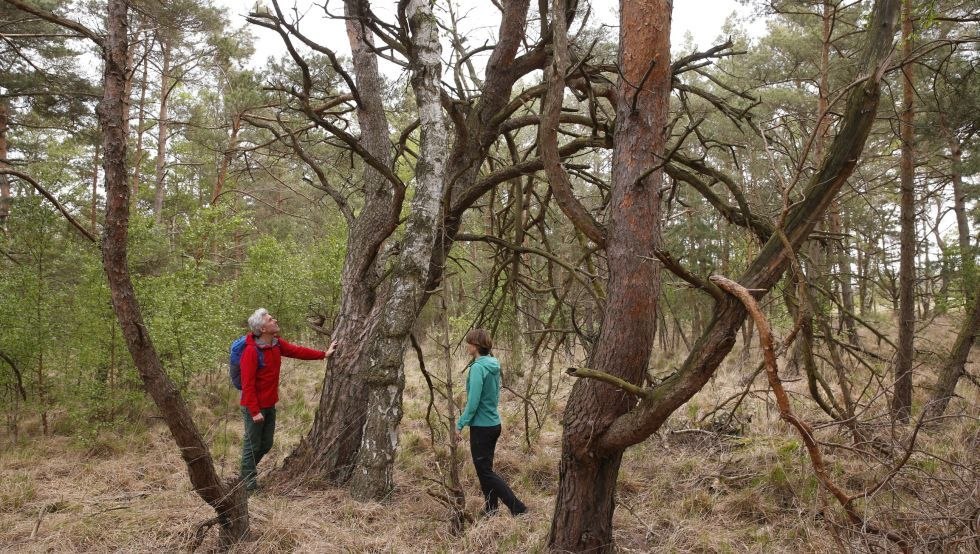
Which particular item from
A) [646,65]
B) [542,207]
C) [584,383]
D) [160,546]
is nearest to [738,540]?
[584,383]

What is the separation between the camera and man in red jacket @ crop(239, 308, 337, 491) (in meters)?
4.75

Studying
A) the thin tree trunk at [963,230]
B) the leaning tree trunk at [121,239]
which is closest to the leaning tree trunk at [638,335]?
the leaning tree trunk at [121,239]

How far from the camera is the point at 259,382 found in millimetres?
4969

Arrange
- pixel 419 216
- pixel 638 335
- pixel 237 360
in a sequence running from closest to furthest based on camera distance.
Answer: pixel 638 335
pixel 419 216
pixel 237 360

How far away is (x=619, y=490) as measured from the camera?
16.7 feet

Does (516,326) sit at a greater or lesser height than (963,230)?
lesser

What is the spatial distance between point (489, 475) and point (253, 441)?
222cm

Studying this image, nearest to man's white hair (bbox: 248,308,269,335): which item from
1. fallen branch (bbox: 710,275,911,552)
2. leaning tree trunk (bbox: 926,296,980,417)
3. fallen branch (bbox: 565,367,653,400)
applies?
fallen branch (bbox: 565,367,653,400)

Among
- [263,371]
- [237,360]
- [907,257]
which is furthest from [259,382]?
[907,257]

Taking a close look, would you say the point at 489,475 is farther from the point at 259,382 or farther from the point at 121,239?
the point at 121,239

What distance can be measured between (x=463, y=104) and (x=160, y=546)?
402 cm

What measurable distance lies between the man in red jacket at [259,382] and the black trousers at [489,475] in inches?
66.3

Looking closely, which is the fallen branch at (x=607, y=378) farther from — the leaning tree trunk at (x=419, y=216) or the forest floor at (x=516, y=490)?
the leaning tree trunk at (x=419, y=216)

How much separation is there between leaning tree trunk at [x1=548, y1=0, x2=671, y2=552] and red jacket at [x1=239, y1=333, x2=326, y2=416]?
9.36 feet
